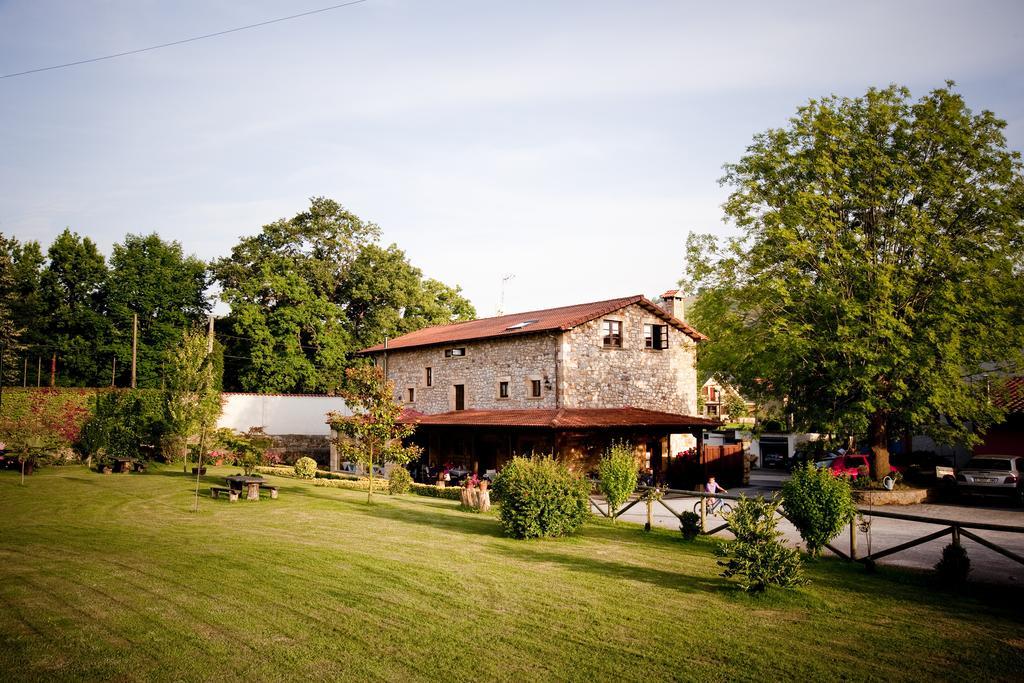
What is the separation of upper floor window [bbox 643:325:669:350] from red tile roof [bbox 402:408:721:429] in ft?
10.9

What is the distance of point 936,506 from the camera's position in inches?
886

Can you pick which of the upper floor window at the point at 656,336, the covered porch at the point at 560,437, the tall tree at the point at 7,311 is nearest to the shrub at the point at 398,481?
the covered porch at the point at 560,437

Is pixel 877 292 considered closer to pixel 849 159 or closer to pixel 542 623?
pixel 849 159

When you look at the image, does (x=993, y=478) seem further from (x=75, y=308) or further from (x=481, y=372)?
(x=75, y=308)

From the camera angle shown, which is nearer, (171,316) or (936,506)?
(936,506)

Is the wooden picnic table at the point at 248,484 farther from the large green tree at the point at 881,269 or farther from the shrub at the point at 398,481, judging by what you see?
the large green tree at the point at 881,269

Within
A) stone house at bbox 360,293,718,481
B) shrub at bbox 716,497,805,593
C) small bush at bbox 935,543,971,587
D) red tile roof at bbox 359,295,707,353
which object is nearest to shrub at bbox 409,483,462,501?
stone house at bbox 360,293,718,481

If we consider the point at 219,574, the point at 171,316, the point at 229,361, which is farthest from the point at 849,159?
the point at 171,316

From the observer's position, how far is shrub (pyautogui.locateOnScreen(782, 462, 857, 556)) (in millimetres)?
12164

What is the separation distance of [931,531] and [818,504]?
27.8 ft

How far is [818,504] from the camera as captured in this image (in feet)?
40.2

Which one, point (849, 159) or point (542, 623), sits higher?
point (849, 159)

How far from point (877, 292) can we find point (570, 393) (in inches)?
495

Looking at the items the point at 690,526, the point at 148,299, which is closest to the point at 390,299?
the point at 148,299
